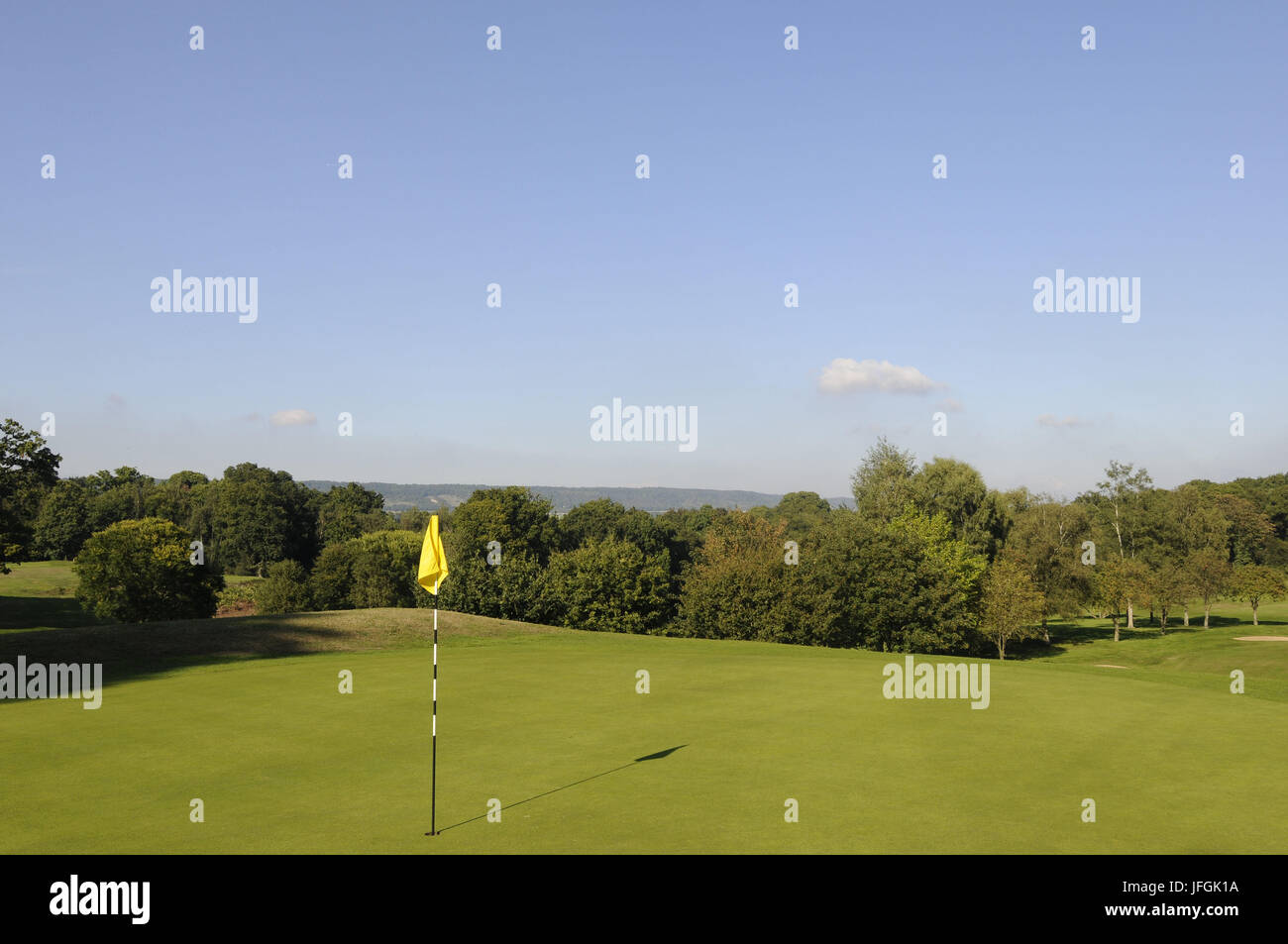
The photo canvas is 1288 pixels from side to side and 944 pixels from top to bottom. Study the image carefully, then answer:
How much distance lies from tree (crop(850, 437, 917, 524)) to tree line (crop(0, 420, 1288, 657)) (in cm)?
12

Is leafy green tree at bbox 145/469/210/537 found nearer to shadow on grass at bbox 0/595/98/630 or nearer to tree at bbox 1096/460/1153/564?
shadow on grass at bbox 0/595/98/630

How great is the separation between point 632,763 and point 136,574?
55518 millimetres

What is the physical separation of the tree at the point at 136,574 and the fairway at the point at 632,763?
36772mm

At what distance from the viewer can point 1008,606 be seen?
56.8 metres

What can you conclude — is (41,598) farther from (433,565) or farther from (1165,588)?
(1165,588)

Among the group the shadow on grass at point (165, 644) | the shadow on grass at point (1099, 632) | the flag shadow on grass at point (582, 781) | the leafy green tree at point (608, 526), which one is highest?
the leafy green tree at point (608, 526)

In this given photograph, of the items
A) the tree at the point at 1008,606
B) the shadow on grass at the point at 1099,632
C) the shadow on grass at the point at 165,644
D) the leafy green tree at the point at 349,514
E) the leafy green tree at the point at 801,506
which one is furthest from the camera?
the leafy green tree at the point at 801,506

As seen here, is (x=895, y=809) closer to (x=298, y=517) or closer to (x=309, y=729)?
(x=309, y=729)

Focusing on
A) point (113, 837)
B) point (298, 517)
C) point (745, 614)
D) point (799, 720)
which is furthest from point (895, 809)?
point (298, 517)

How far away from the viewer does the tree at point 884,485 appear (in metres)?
68.1

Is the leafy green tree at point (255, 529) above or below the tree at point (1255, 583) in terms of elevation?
above

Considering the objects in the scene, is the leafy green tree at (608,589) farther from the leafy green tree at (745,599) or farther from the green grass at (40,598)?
the green grass at (40,598)

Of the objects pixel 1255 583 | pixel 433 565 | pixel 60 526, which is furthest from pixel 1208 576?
pixel 60 526

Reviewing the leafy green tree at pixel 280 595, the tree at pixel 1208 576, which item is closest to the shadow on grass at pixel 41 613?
the leafy green tree at pixel 280 595
